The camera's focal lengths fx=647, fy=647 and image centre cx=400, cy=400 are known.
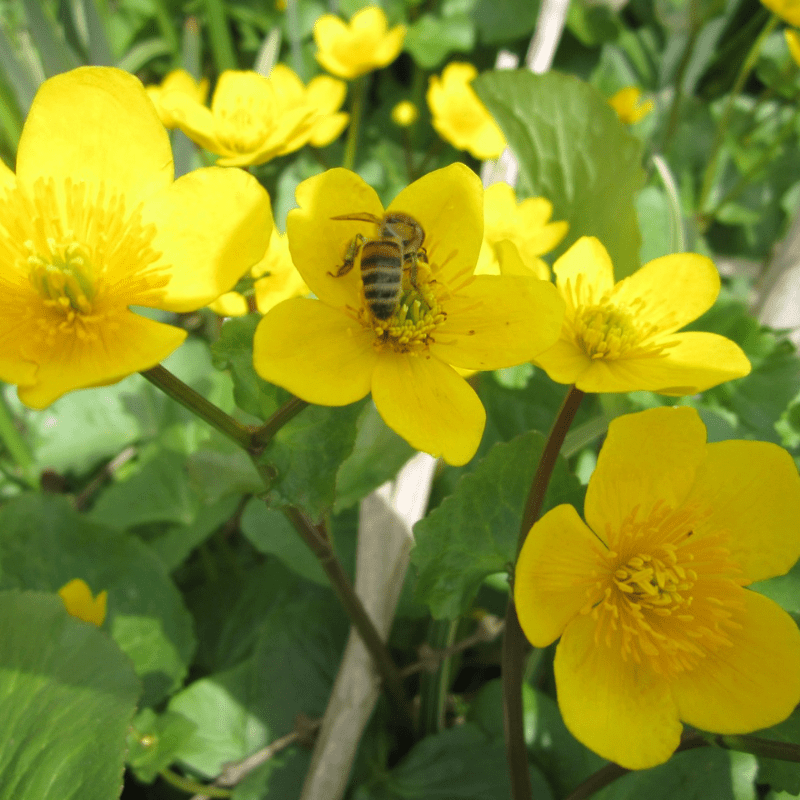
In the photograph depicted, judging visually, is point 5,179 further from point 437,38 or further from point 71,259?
point 437,38

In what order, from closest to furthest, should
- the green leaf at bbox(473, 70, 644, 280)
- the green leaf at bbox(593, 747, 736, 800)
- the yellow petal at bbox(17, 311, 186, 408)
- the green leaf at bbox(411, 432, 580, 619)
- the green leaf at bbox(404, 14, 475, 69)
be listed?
the yellow petal at bbox(17, 311, 186, 408)
the green leaf at bbox(411, 432, 580, 619)
the green leaf at bbox(593, 747, 736, 800)
the green leaf at bbox(473, 70, 644, 280)
the green leaf at bbox(404, 14, 475, 69)

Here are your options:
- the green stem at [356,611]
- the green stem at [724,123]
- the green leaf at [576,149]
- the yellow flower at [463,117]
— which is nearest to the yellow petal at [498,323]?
the green stem at [356,611]

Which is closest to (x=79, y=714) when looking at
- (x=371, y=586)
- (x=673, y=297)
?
(x=371, y=586)

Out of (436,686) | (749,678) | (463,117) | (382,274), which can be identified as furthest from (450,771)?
(463,117)

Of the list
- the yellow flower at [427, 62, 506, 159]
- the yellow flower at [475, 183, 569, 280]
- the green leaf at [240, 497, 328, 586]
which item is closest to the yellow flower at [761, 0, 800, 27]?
the yellow flower at [427, 62, 506, 159]

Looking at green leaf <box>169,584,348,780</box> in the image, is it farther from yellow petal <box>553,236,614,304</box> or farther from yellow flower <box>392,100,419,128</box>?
yellow flower <box>392,100,419,128</box>

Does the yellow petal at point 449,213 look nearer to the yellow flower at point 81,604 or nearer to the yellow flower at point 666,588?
the yellow flower at point 666,588
